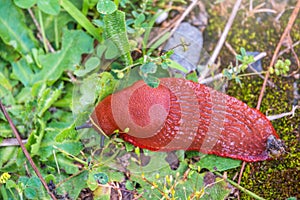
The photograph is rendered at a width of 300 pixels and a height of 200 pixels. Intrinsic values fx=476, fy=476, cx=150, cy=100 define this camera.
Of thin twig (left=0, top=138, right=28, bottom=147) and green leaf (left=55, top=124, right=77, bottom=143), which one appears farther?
thin twig (left=0, top=138, right=28, bottom=147)

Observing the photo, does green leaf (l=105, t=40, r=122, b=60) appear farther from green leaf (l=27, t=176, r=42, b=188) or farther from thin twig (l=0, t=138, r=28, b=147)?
green leaf (l=27, t=176, r=42, b=188)

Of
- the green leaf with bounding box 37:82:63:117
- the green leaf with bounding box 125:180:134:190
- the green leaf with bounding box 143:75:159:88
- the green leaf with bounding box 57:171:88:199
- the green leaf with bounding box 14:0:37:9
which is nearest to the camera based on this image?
the green leaf with bounding box 143:75:159:88

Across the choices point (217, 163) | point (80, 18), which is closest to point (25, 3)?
point (80, 18)

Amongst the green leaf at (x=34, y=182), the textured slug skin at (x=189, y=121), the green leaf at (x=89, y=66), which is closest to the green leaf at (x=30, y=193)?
the green leaf at (x=34, y=182)

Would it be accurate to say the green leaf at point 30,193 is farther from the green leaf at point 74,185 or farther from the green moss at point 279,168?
the green moss at point 279,168

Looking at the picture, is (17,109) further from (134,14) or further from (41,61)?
(134,14)

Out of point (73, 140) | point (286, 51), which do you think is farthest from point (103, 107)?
point (286, 51)

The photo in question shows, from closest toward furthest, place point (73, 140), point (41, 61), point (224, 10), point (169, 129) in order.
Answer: point (169, 129) < point (73, 140) < point (41, 61) < point (224, 10)

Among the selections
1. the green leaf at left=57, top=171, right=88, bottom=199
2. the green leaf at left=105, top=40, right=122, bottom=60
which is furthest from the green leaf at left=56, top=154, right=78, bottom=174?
the green leaf at left=105, top=40, right=122, bottom=60
